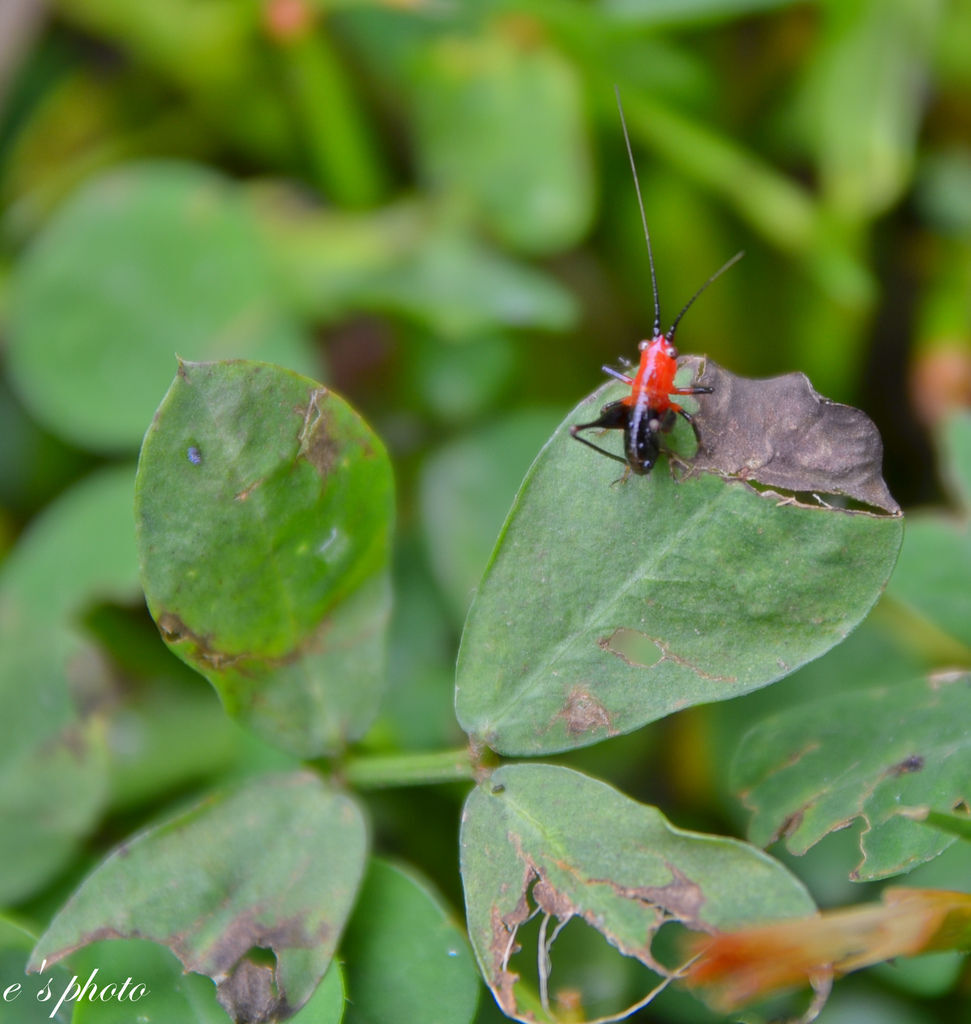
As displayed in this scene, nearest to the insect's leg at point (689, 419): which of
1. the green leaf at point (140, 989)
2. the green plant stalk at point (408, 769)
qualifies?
the green plant stalk at point (408, 769)

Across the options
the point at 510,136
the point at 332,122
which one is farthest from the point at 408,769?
the point at 332,122

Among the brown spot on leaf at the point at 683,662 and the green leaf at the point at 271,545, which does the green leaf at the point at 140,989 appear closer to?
the green leaf at the point at 271,545

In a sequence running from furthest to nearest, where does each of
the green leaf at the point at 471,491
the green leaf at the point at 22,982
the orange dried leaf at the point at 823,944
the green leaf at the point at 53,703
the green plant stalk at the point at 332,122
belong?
the green plant stalk at the point at 332,122, the green leaf at the point at 471,491, the green leaf at the point at 53,703, the green leaf at the point at 22,982, the orange dried leaf at the point at 823,944

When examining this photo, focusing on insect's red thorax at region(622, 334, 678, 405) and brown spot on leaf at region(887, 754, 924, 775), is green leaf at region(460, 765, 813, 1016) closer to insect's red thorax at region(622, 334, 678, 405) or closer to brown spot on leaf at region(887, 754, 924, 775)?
brown spot on leaf at region(887, 754, 924, 775)

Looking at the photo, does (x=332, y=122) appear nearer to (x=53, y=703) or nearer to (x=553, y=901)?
(x=53, y=703)

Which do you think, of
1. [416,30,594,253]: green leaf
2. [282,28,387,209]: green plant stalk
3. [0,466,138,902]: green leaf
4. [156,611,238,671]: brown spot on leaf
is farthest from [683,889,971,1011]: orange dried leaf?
[282,28,387,209]: green plant stalk

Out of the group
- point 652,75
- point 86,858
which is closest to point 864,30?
point 652,75
